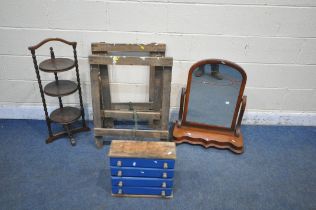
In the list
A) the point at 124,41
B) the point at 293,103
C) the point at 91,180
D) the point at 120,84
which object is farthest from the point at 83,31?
the point at 293,103

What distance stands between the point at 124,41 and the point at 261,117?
1.60m

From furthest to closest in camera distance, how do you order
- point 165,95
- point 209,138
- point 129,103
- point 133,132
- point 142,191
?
point 129,103 → point 209,138 → point 133,132 → point 165,95 → point 142,191

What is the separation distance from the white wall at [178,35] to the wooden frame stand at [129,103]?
14 cm

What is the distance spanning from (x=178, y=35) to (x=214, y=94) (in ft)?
2.07

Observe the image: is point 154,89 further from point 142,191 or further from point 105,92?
point 142,191

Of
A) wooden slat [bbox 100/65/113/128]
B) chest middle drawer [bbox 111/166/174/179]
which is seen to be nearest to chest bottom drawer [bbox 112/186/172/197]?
chest middle drawer [bbox 111/166/174/179]

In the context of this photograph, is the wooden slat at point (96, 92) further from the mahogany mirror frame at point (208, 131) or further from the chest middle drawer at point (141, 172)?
the mahogany mirror frame at point (208, 131)

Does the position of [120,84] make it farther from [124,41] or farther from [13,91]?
[13,91]

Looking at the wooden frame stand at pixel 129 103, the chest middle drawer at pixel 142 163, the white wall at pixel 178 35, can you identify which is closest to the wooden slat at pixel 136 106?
the wooden frame stand at pixel 129 103

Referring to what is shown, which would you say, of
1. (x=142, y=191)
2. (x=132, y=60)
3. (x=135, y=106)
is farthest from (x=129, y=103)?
(x=142, y=191)

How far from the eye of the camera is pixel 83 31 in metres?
2.40

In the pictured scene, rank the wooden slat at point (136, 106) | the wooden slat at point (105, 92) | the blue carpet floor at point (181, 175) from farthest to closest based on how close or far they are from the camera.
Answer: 1. the wooden slat at point (136, 106)
2. the wooden slat at point (105, 92)
3. the blue carpet floor at point (181, 175)

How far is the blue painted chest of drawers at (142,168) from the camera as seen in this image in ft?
6.15

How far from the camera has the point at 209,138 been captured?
253 cm
